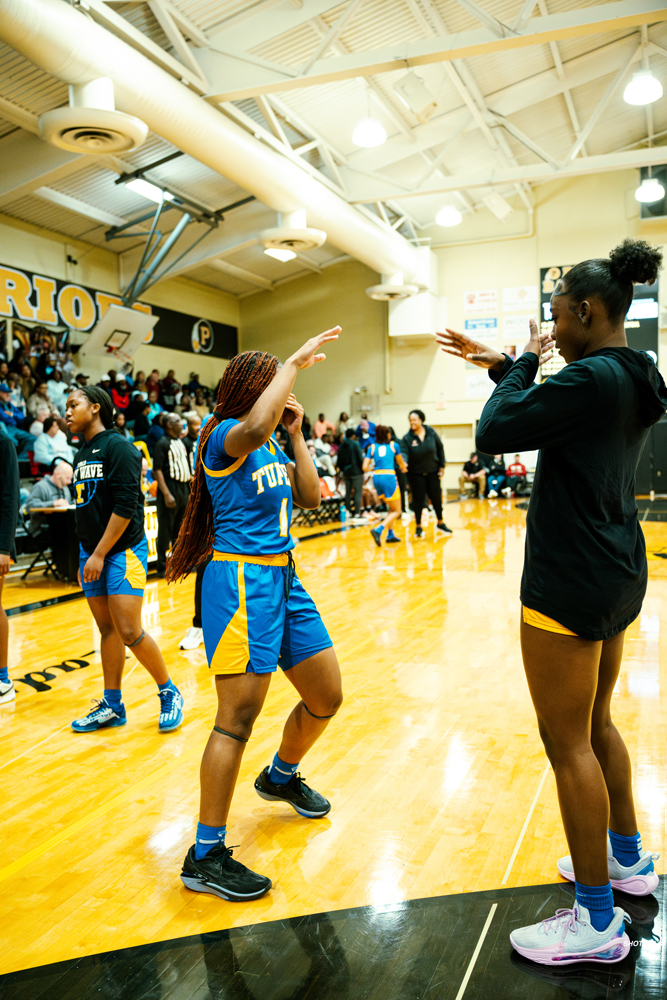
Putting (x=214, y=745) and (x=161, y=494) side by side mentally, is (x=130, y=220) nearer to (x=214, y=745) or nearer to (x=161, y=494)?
(x=161, y=494)

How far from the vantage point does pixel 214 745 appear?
2.31 meters

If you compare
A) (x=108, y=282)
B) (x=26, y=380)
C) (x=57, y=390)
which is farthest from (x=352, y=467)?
(x=108, y=282)

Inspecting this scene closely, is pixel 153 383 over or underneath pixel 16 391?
over

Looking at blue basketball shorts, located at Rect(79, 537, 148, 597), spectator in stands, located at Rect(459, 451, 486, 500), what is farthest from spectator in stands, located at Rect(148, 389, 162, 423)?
blue basketball shorts, located at Rect(79, 537, 148, 597)

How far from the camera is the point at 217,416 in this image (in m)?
2.47

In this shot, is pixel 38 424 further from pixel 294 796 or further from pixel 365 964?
pixel 365 964

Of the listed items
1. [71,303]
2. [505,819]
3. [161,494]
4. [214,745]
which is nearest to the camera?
[214,745]

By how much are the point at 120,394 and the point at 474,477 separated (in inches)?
378

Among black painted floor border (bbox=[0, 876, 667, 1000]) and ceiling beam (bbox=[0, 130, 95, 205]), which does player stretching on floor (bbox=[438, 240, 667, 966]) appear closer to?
black painted floor border (bbox=[0, 876, 667, 1000])

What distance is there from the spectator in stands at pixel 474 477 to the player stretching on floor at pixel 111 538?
16.4m

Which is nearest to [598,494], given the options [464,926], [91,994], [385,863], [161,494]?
[464,926]

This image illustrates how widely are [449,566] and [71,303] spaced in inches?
397

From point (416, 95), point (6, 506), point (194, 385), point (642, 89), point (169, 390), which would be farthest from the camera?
point (194, 385)

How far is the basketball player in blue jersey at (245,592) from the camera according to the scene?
7.58 ft
